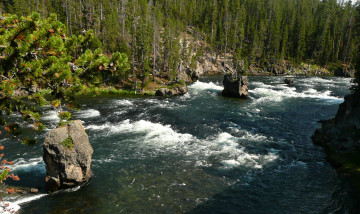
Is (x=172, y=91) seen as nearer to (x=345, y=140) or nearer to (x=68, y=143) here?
(x=345, y=140)

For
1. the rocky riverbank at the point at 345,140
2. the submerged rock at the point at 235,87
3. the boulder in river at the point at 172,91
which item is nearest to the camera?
the rocky riverbank at the point at 345,140

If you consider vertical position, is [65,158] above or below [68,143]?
below

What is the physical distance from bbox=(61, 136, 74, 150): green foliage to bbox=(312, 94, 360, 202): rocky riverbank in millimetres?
23925

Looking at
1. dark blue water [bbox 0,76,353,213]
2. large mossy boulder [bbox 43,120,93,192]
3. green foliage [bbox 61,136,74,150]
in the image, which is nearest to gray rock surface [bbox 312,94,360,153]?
dark blue water [bbox 0,76,353,213]

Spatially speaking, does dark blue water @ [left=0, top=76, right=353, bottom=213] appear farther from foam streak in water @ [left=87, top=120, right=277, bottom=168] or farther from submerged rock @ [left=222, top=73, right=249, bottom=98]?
submerged rock @ [left=222, top=73, right=249, bottom=98]

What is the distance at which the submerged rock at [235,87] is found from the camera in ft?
182

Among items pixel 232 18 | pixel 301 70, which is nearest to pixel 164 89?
pixel 301 70

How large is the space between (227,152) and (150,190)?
10321 mm

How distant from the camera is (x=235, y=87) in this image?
56094mm

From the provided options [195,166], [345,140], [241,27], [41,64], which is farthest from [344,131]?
[241,27]

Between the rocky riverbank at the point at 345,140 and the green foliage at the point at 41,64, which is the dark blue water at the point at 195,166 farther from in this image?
the green foliage at the point at 41,64

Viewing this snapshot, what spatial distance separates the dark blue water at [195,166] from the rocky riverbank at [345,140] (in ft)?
3.75

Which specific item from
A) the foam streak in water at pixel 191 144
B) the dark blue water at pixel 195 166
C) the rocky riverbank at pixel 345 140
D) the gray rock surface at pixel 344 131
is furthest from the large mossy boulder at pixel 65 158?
the gray rock surface at pixel 344 131

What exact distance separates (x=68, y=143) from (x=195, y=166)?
11705 millimetres
